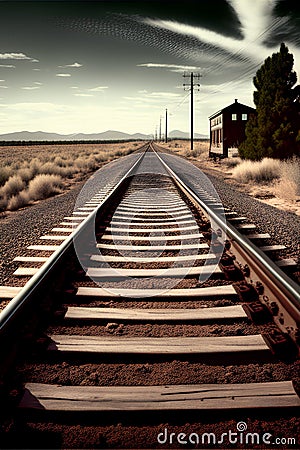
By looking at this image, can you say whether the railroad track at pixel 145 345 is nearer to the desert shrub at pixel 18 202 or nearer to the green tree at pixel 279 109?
the desert shrub at pixel 18 202

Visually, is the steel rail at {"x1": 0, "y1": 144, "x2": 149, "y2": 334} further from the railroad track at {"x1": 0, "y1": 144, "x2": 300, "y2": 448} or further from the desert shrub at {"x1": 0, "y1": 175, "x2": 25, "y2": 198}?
the desert shrub at {"x1": 0, "y1": 175, "x2": 25, "y2": 198}

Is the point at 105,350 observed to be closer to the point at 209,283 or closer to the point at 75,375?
the point at 75,375

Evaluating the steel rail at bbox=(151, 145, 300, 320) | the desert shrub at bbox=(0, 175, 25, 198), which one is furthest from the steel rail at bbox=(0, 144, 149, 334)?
the desert shrub at bbox=(0, 175, 25, 198)

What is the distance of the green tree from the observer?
17.1m

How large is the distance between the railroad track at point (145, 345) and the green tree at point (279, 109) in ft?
46.8

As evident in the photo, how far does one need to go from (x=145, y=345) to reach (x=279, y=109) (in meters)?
16.8

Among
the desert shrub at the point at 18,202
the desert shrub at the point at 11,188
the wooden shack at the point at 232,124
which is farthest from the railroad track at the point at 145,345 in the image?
the wooden shack at the point at 232,124

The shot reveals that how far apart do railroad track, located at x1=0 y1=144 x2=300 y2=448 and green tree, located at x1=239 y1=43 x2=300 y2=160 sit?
1426 centimetres

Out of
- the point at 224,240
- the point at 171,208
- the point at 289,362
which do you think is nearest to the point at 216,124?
the point at 171,208

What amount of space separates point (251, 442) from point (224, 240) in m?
3.19

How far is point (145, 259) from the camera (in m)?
4.51

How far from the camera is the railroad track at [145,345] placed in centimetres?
198

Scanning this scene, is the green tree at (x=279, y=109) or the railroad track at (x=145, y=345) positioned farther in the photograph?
the green tree at (x=279, y=109)

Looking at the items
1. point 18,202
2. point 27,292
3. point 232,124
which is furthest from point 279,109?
point 232,124
